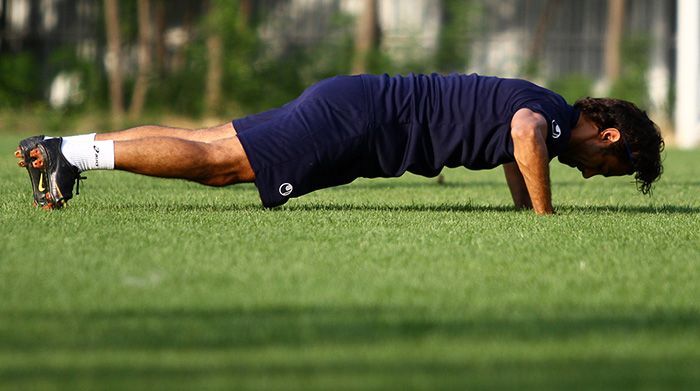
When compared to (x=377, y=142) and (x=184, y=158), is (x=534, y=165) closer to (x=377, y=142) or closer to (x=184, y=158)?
(x=377, y=142)

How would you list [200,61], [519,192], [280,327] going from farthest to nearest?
[200,61]
[519,192]
[280,327]

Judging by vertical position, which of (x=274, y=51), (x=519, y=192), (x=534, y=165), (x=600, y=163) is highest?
(x=534, y=165)

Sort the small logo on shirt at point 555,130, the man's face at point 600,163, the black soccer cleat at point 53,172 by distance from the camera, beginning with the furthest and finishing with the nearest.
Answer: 1. the man's face at point 600,163
2. the small logo on shirt at point 555,130
3. the black soccer cleat at point 53,172

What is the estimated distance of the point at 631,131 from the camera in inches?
273

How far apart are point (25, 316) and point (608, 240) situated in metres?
3.03

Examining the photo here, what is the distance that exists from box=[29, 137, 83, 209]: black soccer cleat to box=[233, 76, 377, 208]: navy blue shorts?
0.91m

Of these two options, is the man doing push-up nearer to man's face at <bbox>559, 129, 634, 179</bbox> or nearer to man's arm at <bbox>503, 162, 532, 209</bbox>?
man's face at <bbox>559, 129, 634, 179</bbox>

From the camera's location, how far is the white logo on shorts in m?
6.67

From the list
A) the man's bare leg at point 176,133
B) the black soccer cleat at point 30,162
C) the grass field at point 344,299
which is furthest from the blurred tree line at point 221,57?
the grass field at point 344,299

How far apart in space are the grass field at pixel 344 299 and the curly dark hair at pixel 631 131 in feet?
1.00

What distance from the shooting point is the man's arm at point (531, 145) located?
6.56m

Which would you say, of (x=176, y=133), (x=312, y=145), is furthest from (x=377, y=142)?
(x=176, y=133)

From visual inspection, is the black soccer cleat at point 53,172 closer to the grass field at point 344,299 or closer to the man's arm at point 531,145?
the grass field at point 344,299

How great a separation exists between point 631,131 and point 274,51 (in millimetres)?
21376
